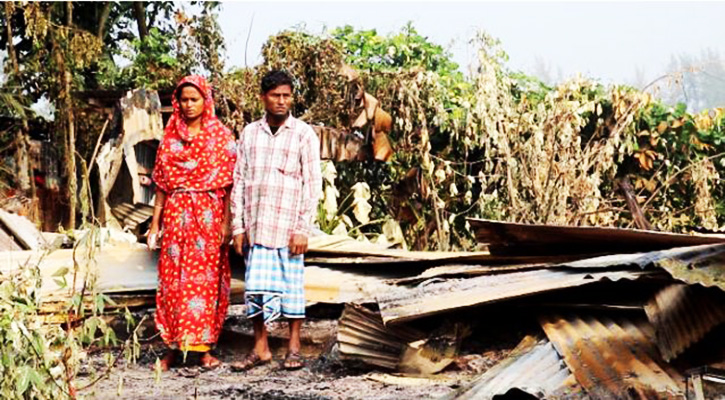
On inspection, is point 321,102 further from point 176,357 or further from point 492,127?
point 176,357

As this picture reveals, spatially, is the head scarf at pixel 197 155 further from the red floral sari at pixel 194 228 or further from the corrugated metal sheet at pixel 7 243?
the corrugated metal sheet at pixel 7 243

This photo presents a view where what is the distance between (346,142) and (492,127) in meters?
1.56

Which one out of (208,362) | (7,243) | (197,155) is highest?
(197,155)

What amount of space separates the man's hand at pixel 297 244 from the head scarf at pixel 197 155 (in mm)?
510

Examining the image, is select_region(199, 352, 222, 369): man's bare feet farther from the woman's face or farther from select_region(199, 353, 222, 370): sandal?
the woman's face

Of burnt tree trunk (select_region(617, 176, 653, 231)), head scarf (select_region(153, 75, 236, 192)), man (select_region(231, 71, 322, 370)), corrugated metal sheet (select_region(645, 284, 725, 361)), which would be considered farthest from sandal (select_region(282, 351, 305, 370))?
burnt tree trunk (select_region(617, 176, 653, 231))

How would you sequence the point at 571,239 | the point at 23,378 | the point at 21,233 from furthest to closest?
the point at 21,233 < the point at 571,239 < the point at 23,378

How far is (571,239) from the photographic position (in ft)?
14.7

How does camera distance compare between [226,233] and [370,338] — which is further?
[226,233]

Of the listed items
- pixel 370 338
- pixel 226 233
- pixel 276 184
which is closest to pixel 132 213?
pixel 226 233

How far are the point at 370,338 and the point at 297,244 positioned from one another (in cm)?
81

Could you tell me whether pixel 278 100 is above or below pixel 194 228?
above

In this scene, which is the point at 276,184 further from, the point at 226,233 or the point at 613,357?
the point at 613,357

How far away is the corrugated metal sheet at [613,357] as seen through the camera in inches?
141
